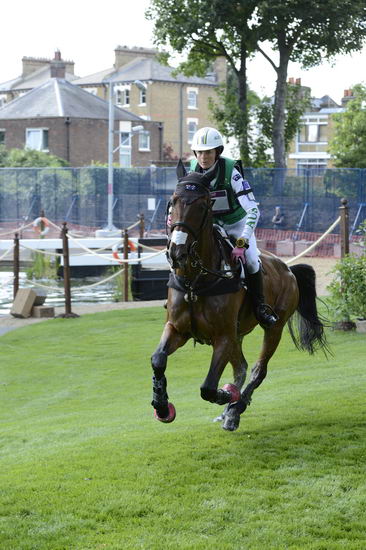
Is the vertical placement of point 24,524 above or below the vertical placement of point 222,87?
below

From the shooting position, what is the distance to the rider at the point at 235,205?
25.5 ft

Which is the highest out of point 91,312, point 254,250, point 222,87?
point 222,87

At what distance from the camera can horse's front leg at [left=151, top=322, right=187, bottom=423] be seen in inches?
291

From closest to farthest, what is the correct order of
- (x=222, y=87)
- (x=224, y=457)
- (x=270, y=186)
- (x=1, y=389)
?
(x=224, y=457), (x=1, y=389), (x=270, y=186), (x=222, y=87)

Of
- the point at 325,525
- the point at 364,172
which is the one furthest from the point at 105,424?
the point at 364,172

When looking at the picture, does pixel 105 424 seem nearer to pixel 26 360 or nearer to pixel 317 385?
pixel 317 385

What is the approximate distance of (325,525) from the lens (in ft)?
18.6

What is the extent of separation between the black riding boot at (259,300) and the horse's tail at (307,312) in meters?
1.58

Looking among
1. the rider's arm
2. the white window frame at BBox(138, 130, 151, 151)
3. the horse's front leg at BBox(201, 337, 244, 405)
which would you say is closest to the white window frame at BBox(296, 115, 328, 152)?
the white window frame at BBox(138, 130, 151, 151)

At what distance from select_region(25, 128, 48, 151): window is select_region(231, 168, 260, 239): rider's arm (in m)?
63.4

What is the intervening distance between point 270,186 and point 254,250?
31529 millimetres

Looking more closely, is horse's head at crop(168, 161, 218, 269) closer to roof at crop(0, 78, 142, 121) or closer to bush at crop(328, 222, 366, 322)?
bush at crop(328, 222, 366, 322)

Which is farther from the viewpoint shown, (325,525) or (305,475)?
(305,475)

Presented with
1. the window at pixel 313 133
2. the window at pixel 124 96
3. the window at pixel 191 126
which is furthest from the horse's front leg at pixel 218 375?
the window at pixel 313 133
